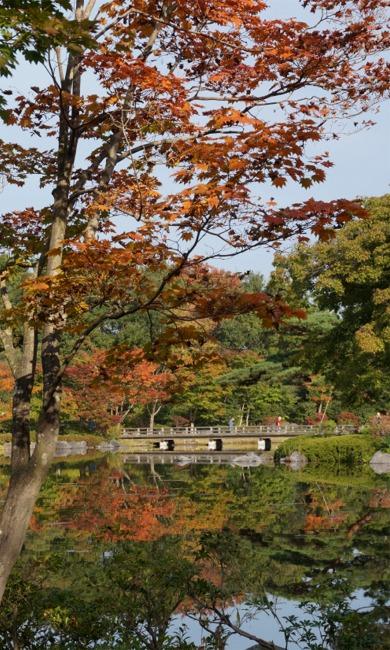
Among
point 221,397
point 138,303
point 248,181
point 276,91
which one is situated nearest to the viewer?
point 248,181

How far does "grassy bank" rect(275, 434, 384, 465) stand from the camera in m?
31.7

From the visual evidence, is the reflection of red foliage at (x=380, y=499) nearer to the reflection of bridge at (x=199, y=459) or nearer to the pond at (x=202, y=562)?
the pond at (x=202, y=562)

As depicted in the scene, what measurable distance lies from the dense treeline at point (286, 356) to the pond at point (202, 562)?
1633mm

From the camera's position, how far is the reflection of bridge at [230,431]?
46531 mm

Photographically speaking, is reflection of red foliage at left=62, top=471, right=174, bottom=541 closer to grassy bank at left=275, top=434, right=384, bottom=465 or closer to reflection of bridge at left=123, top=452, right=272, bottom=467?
grassy bank at left=275, top=434, right=384, bottom=465

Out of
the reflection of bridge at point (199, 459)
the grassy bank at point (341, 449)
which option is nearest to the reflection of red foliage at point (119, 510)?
the grassy bank at point (341, 449)

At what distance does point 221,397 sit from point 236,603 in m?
44.1

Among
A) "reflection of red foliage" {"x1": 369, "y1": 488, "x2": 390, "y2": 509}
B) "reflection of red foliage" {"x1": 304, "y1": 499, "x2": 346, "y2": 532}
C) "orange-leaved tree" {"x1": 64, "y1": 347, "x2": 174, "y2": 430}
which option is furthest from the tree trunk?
"orange-leaved tree" {"x1": 64, "y1": 347, "x2": 174, "y2": 430}

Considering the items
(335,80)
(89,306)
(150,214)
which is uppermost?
(335,80)

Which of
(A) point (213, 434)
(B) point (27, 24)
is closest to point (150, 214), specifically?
(B) point (27, 24)

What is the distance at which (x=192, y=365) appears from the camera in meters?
5.68

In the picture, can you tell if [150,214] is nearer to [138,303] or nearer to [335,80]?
[138,303]

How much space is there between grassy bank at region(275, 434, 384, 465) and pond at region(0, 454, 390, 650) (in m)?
2.90

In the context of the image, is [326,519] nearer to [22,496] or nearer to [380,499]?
[380,499]
